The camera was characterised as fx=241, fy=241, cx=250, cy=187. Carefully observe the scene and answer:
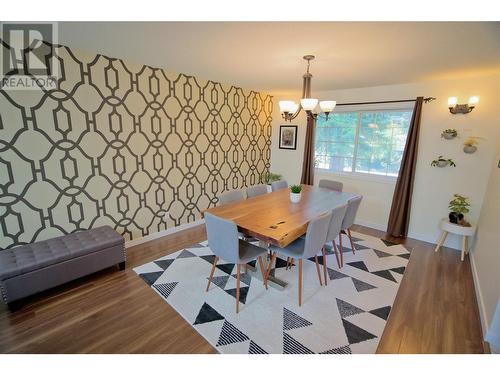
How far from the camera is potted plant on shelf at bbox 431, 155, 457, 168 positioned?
11.2 feet

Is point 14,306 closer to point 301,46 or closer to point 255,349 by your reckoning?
point 255,349

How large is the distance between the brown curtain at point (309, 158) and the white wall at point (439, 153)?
70 cm

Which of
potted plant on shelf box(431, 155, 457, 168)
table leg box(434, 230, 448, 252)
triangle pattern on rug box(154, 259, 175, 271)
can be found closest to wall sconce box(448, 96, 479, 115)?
potted plant on shelf box(431, 155, 457, 168)

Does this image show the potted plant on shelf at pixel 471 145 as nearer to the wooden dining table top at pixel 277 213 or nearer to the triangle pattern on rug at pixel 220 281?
A: the wooden dining table top at pixel 277 213

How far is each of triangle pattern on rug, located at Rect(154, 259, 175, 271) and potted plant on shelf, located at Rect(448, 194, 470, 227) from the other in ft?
12.4

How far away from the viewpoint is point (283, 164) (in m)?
5.30

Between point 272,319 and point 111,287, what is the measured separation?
1.62 metres

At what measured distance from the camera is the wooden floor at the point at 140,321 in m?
1.76

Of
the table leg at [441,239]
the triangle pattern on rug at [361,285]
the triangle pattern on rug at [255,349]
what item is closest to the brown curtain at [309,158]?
the table leg at [441,239]

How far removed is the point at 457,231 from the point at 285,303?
262 centimetres

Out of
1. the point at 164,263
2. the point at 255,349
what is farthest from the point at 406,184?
the point at 164,263

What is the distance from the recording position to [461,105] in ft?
10.6
